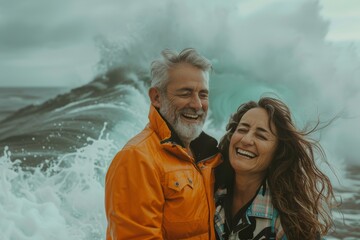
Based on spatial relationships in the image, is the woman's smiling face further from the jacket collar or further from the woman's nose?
the jacket collar

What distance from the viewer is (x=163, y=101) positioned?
101 inches

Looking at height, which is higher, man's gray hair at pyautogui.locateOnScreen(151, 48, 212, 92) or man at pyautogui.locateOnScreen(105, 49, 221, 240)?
man's gray hair at pyautogui.locateOnScreen(151, 48, 212, 92)

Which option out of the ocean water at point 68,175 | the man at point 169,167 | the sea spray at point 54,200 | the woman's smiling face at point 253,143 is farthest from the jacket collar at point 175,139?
the sea spray at point 54,200

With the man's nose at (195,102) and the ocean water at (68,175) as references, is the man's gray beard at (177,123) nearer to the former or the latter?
the man's nose at (195,102)

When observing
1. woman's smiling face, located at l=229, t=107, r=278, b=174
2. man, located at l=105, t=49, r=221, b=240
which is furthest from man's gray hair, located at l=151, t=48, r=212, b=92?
woman's smiling face, located at l=229, t=107, r=278, b=174

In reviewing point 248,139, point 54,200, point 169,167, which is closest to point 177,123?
point 169,167

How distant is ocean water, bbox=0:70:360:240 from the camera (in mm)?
4707

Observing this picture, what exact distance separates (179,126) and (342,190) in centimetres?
745

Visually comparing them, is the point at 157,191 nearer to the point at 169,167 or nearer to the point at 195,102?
the point at 169,167

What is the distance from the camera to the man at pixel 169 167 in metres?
2.18

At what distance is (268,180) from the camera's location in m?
2.87

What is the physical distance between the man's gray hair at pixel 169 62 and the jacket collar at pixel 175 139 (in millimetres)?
146

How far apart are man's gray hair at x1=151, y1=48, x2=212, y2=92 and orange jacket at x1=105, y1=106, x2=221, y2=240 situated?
0.16 metres

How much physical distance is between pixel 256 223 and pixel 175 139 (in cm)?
68
